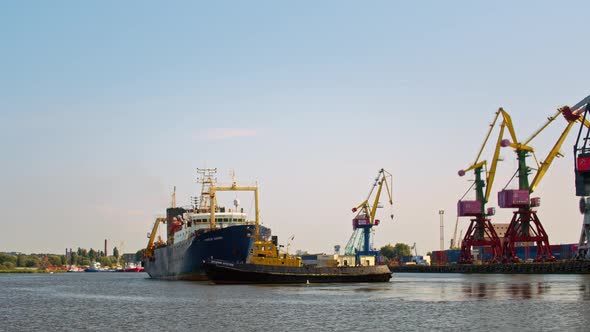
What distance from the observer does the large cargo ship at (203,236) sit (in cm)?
8875

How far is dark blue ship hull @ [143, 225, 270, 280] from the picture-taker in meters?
88.6

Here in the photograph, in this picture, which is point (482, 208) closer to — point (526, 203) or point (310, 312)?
point (526, 203)

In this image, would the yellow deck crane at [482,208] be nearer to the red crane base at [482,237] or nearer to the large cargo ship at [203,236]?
the red crane base at [482,237]

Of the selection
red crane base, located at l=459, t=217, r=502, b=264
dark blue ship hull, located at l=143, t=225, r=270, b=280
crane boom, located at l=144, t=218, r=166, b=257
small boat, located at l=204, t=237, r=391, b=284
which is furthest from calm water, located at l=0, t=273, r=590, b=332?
red crane base, located at l=459, t=217, r=502, b=264

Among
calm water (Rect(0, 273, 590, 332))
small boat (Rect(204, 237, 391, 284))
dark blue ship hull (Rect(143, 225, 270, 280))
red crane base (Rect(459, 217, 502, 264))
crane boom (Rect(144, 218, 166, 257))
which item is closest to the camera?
calm water (Rect(0, 273, 590, 332))

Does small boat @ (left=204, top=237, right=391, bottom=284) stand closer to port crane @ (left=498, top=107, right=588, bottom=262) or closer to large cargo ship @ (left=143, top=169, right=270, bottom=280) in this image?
large cargo ship @ (left=143, top=169, right=270, bottom=280)

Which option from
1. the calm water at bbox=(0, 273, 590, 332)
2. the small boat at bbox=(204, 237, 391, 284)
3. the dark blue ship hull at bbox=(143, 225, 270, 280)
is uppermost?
the dark blue ship hull at bbox=(143, 225, 270, 280)

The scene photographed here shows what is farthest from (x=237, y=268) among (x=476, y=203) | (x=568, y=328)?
(x=476, y=203)

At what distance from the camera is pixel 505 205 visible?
15225 centimetres

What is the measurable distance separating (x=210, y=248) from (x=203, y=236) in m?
2.28

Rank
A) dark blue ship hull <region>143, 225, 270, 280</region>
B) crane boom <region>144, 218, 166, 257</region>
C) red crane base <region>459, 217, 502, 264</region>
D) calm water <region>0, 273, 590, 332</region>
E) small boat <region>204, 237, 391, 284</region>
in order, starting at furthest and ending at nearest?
red crane base <region>459, 217, 502, 264</region>
crane boom <region>144, 218, 166, 257</region>
dark blue ship hull <region>143, 225, 270, 280</region>
small boat <region>204, 237, 391, 284</region>
calm water <region>0, 273, 590, 332</region>

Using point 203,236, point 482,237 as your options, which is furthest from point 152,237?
point 482,237

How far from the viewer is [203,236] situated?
91.9 m

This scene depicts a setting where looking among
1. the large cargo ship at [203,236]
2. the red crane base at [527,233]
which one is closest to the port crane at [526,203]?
the red crane base at [527,233]
